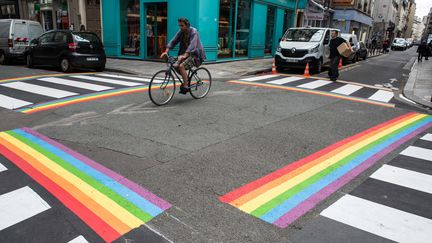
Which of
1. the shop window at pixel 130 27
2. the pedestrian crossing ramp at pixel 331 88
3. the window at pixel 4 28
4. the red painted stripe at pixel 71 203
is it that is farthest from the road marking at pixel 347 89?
the window at pixel 4 28

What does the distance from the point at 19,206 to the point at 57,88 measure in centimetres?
706

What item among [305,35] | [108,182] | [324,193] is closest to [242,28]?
[305,35]

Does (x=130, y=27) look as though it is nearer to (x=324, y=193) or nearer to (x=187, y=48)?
(x=187, y=48)

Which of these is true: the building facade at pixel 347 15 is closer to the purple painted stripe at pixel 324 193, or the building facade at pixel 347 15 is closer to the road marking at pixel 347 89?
the road marking at pixel 347 89

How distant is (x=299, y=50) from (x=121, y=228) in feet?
43.1

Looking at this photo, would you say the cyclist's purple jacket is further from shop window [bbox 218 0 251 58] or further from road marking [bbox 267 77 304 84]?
shop window [bbox 218 0 251 58]

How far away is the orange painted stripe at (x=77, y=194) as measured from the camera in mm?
3125

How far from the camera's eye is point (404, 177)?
4.44 m

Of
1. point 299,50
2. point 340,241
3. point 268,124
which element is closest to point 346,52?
point 299,50

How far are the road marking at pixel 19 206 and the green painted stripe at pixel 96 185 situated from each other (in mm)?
556

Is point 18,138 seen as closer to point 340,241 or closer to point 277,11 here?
point 340,241

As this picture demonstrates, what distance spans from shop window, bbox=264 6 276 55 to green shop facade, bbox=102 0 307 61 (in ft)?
0.76

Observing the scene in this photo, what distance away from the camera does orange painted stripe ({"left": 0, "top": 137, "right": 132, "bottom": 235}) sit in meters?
3.12

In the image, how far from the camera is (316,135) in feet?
20.0
